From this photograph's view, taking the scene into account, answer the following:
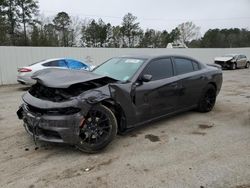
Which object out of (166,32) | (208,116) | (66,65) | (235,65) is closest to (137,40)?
(166,32)

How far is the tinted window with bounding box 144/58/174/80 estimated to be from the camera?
5166mm

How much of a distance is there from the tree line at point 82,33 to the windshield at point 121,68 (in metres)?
22.9

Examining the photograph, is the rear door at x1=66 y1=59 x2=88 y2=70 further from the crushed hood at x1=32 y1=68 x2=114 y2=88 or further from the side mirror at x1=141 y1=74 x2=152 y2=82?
the side mirror at x1=141 y1=74 x2=152 y2=82

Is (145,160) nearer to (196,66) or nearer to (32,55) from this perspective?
(196,66)

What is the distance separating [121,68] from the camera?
17.4 feet

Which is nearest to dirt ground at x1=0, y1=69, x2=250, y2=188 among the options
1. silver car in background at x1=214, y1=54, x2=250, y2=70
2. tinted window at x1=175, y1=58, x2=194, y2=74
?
tinted window at x1=175, y1=58, x2=194, y2=74

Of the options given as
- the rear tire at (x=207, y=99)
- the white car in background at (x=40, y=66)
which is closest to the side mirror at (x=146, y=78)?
the rear tire at (x=207, y=99)

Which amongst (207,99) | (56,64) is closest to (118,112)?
(207,99)

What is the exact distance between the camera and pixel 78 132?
3.89 meters

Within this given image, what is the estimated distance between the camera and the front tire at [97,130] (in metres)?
4.02

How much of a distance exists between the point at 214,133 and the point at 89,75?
263 centimetres

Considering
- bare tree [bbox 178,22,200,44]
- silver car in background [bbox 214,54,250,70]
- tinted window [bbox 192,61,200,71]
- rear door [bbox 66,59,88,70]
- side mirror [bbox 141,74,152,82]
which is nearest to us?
side mirror [bbox 141,74,152,82]

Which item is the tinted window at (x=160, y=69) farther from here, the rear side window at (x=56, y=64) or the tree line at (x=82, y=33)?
the tree line at (x=82, y=33)

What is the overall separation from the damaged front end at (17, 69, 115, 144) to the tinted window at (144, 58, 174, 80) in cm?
116
